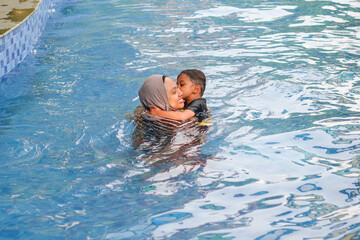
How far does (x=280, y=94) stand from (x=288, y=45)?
2.32 meters

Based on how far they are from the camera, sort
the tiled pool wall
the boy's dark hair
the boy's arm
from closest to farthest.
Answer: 1. the boy's arm
2. the boy's dark hair
3. the tiled pool wall

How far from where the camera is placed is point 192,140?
15.7 feet

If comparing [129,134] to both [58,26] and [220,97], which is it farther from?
[58,26]

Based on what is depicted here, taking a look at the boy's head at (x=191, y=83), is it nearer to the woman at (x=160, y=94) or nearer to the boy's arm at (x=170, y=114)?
the woman at (x=160, y=94)

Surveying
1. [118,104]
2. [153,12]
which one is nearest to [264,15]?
[153,12]

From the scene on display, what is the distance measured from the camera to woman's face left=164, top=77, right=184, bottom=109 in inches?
187

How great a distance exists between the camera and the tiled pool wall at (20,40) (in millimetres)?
7125

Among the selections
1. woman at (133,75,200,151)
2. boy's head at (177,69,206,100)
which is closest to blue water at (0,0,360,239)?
woman at (133,75,200,151)

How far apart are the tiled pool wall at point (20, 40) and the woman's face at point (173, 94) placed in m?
3.21

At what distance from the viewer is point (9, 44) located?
7.33 meters

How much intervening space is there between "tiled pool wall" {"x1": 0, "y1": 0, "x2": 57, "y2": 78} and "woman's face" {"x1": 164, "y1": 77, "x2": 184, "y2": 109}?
321 centimetres

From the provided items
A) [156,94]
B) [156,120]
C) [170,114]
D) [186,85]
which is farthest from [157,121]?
[186,85]

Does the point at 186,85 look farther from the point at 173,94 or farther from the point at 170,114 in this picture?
the point at 170,114

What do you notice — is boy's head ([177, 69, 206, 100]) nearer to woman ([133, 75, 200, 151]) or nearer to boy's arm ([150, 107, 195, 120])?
woman ([133, 75, 200, 151])
